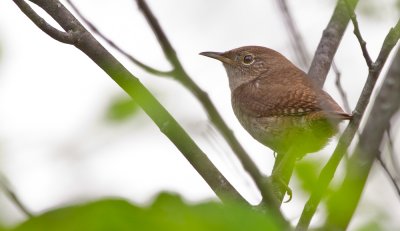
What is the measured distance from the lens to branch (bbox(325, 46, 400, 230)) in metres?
2.07

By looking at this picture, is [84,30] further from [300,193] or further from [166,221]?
[166,221]

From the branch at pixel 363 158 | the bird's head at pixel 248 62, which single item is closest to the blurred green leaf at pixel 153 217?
the branch at pixel 363 158

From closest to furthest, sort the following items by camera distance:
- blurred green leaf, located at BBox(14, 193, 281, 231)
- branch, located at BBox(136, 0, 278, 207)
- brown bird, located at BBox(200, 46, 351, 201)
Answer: blurred green leaf, located at BBox(14, 193, 281, 231)
branch, located at BBox(136, 0, 278, 207)
brown bird, located at BBox(200, 46, 351, 201)

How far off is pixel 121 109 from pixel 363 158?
1.65m

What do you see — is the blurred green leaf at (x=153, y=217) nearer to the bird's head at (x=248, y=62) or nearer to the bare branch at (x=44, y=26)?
the bare branch at (x=44, y=26)

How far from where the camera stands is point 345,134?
3.40 metres

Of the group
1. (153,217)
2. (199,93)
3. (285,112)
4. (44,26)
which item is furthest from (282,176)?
(153,217)

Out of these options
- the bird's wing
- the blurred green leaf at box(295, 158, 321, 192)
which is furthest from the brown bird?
the blurred green leaf at box(295, 158, 321, 192)

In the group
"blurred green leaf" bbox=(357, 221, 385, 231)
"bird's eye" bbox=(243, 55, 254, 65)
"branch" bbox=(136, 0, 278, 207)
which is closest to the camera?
"branch" bbox=(136, 0, 278, 207)

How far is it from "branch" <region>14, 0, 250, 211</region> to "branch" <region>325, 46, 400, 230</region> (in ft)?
4.13

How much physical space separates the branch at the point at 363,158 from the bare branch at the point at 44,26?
1.98 m

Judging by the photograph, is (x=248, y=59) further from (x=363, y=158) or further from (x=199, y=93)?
(x=199, y=93)

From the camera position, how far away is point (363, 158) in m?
2.06

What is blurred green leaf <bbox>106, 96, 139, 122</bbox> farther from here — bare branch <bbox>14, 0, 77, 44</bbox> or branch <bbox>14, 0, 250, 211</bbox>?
bare branch <bbox>14, 0, 77, 44</bbox>
